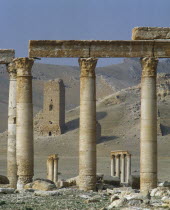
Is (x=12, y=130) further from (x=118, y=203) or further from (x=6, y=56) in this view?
(x=118, y=203)

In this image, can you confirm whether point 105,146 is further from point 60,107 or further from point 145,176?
point 145,176

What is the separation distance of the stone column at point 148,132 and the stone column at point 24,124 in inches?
230

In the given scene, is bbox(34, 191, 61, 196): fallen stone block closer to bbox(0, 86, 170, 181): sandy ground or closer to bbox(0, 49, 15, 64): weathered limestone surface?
bbox(0, 49, 15, 64): weathered limestone surface

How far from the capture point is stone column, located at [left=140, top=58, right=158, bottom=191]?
39219 mm

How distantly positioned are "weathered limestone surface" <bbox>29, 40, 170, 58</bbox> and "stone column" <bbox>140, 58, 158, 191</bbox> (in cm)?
66

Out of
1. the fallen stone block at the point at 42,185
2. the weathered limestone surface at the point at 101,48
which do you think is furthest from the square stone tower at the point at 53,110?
the weathered limestone surface at the point at 101,48

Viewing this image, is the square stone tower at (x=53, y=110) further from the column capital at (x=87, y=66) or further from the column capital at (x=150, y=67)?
the column capital at (x=150, y=67)

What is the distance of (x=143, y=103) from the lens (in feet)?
130

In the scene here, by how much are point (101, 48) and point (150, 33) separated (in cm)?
→ 260

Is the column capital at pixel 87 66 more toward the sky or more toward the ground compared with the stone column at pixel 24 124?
more toward the sky

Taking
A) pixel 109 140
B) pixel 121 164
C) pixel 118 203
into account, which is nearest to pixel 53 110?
pixel 109 140

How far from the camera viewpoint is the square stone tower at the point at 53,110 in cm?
11629

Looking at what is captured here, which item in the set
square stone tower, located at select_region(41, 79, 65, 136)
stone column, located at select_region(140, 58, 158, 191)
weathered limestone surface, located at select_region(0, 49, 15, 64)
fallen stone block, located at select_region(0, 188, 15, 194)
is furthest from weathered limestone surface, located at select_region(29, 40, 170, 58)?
square stone tower, located at select_region(41, 79, 65, 136)

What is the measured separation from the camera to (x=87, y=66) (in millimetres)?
40125
